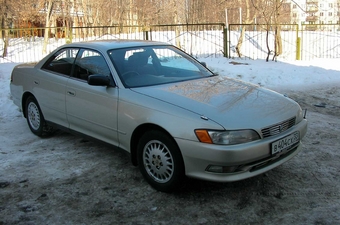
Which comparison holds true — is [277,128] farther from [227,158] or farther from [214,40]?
[214,40]

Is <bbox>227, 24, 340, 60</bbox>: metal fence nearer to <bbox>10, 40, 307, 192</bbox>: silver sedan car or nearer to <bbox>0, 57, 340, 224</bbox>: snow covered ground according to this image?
<bbox>10, 40, 307, 192</bbox>: silver sedan car

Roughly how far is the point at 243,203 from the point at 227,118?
872 mm

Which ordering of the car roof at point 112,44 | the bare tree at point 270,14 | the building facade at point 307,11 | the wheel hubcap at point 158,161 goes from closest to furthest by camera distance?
the wheel hubcap at point 158,161, the car roof at point 112,44, the bare tree at point 270,14, the building facade at point 307,11

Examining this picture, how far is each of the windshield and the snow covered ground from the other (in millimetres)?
1125

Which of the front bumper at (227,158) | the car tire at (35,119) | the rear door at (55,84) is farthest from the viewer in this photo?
the car tire at (35,119)

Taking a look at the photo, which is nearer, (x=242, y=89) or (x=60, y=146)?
(x=242, y=89)

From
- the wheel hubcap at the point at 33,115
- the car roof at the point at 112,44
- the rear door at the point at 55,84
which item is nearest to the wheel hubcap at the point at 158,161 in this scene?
the car roof at the point at 112,44

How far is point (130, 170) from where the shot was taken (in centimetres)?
446

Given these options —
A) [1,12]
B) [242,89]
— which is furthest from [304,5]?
[242,89]

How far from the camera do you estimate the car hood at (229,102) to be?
11.3ft

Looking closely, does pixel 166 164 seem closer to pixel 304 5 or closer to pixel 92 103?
pixel 92 103

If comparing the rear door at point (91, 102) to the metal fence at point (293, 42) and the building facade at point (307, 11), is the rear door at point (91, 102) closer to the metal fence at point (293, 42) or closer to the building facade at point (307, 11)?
the metal fence at point (293, 42)

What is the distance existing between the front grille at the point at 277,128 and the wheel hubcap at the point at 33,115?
369 cm

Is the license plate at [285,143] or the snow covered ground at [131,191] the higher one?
the license plate at [285,143]
